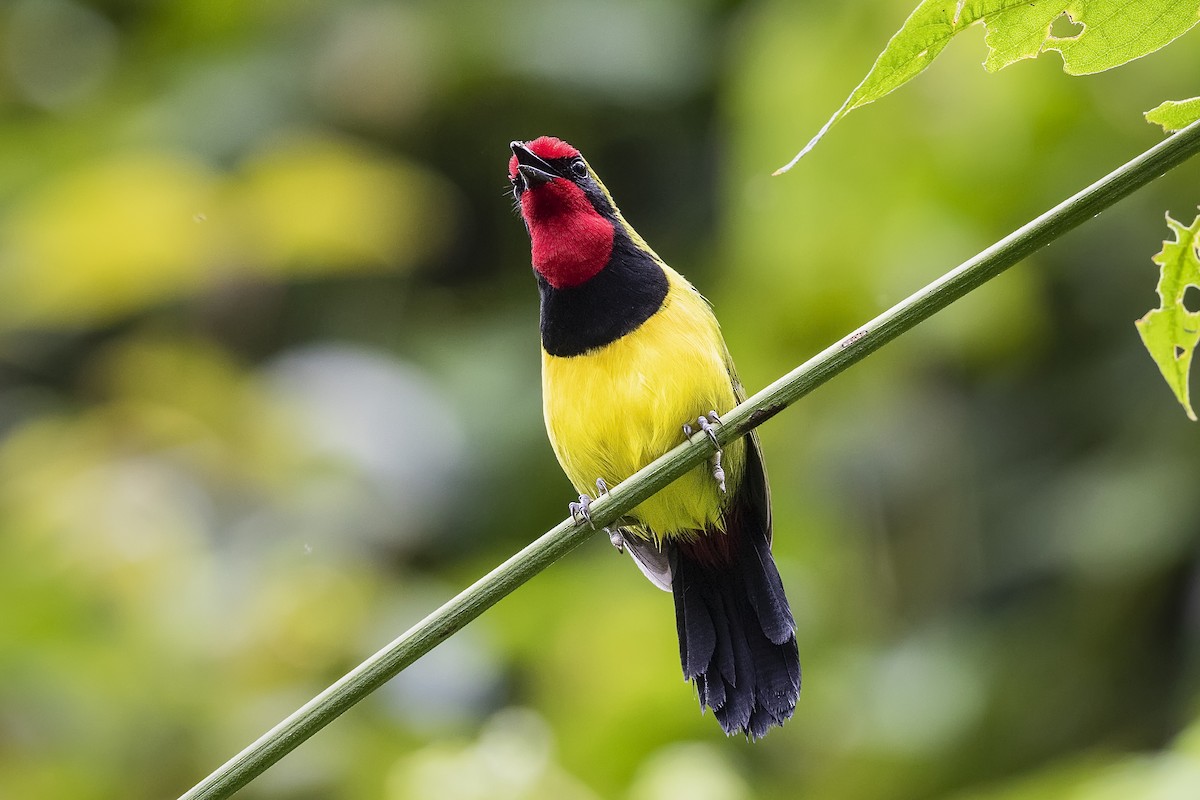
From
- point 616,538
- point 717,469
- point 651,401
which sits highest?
point 651,401

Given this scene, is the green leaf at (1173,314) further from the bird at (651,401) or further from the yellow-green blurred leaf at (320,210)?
the yellow-green blurred leaf at (320,210)

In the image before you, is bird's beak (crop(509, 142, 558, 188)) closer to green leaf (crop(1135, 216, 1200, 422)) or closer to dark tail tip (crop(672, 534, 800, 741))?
dark tail tip (crop(672, 534, 800, 741))

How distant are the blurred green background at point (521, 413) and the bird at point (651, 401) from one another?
26cm

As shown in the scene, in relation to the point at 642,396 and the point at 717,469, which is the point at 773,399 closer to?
the point at 642,396

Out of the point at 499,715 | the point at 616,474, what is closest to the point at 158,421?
the point at 499,715

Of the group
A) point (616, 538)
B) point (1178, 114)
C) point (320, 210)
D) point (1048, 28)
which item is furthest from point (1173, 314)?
point (320, 210)

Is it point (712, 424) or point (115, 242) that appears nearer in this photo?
point (712, 424)

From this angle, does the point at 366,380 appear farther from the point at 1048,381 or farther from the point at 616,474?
the point at 1048,381

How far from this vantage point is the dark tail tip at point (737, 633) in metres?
3.03

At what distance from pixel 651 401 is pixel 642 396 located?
2 centimetres

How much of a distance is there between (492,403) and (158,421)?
1241mm

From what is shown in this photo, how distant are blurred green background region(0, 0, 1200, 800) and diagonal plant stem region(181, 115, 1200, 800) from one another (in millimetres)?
1464

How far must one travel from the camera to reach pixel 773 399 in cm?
154

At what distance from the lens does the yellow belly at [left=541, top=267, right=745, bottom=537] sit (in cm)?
292
